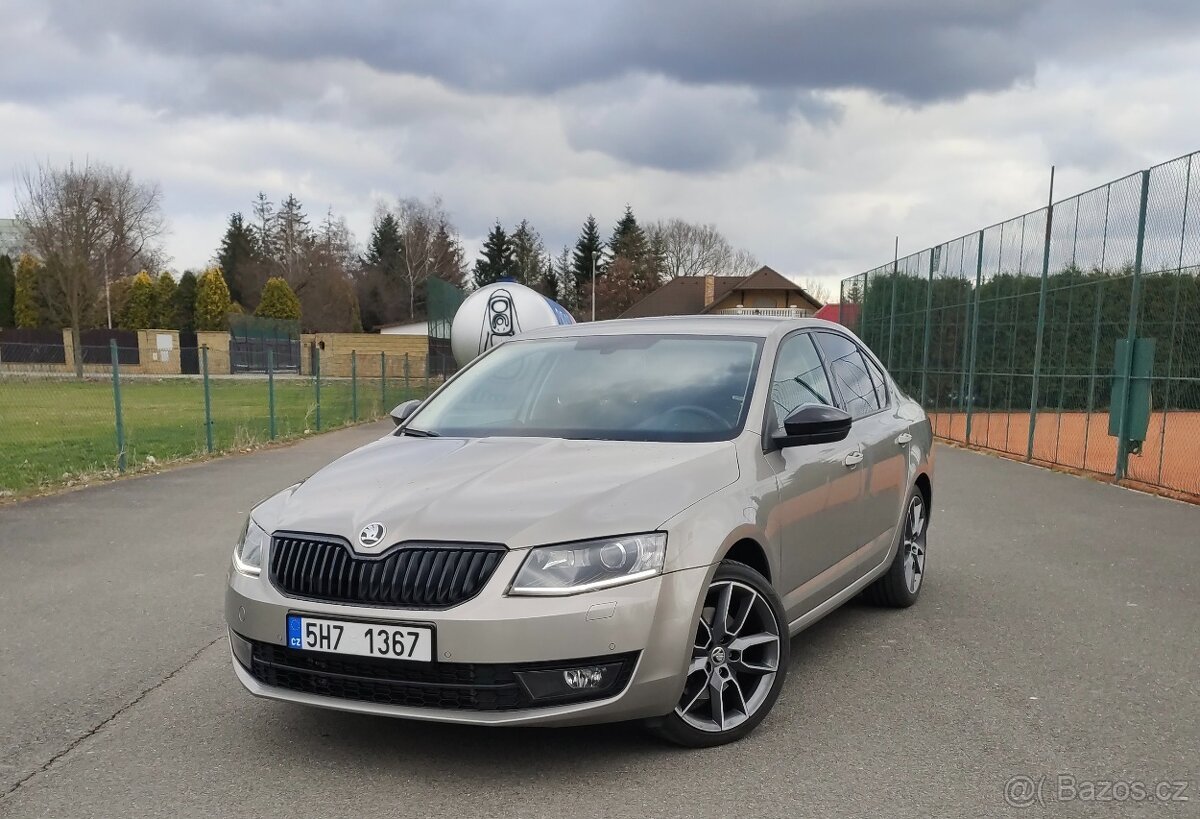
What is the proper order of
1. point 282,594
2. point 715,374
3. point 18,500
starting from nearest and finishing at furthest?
point 282,594
point 715,374
point 18,500

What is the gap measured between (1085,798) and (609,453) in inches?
77.4

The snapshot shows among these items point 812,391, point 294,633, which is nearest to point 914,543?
point 812,391

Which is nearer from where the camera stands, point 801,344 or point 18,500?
point 801,344

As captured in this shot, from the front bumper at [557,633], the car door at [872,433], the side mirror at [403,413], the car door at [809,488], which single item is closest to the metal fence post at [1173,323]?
the car door at [872,433]

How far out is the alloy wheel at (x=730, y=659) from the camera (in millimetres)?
3457

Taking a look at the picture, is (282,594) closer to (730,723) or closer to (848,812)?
(730,723)

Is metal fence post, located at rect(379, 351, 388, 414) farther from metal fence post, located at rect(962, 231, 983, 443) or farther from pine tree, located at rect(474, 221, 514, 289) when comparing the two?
pine tree, located at rect(474, 221, 514, 289)

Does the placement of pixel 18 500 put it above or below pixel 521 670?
below

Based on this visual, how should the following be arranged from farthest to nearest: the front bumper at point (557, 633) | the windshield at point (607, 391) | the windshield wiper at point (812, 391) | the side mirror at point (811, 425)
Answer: the windshield wiper at point (812, 391) → the windshield at point (607, 391) → the side mirror at point (811, 425) → the front bumper at point (557, 633)

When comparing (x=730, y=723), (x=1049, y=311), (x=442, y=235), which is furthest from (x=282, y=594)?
(x=442, y=235)

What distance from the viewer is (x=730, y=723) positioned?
11.7 feet

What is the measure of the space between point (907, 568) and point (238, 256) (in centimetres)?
8671

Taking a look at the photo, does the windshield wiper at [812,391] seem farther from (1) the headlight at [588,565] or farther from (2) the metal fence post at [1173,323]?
(2) the metal fence post at [1173,323]

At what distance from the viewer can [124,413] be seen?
19.8 m
